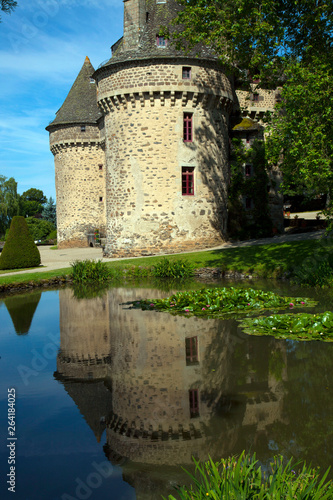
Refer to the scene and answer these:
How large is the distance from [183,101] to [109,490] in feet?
67.6

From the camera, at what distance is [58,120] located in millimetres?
32906

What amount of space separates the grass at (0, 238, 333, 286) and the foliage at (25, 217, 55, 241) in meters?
38.1

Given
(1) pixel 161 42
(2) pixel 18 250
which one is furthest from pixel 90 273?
(1) pixel 161 42

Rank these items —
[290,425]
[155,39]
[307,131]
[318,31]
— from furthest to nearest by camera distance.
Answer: [155,39] → [318,31] → [307,131] → [290,425]

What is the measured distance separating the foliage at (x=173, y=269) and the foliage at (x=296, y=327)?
331 inches

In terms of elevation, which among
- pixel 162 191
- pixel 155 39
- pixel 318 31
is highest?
pixel 155 39

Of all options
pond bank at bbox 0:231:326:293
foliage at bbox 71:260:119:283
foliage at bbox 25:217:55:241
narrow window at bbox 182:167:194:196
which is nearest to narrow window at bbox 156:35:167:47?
narrow window at bbox 182:167:194:196

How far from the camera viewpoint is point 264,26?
13695 mm

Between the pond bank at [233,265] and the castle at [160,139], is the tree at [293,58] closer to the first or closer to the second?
the pond bank at [233,265]

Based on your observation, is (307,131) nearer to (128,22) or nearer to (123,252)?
(123,252)

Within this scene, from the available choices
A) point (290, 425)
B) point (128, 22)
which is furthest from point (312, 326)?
point (128, 22)

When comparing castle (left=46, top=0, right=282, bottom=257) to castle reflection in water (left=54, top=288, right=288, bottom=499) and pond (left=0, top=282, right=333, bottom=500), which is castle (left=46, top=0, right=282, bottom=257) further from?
pond (left=0, top=282, right=333, bottom=500)

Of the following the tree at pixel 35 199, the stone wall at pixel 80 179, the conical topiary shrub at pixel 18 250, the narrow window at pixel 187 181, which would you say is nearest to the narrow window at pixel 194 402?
the conical topiary shrub at pixel 18 250

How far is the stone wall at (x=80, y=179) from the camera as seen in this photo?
1292 inches
